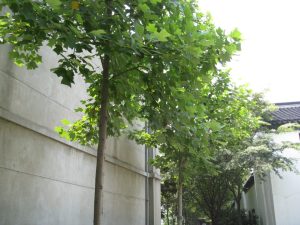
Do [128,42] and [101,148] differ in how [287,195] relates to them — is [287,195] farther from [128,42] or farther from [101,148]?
[128,42]

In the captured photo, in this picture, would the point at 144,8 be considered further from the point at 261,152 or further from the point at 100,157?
the point at 261,152

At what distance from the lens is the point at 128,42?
389 cm

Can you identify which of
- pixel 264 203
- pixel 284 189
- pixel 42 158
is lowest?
pixel 42 158

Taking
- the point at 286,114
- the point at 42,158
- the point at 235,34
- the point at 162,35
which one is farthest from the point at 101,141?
the point at 286,114

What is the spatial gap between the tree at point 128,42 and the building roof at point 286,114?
1779 centimetres

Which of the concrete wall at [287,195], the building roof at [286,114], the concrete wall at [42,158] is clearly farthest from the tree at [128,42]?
the building roof at [286,114]

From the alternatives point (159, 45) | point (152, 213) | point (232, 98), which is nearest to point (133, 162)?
point (152, 213)

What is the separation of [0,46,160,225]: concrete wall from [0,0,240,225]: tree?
136 centimetres

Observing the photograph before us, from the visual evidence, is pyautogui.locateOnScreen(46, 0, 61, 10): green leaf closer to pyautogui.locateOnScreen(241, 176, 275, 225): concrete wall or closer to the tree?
the tree

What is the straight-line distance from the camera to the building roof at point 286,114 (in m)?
21.5

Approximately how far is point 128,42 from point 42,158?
155 inches

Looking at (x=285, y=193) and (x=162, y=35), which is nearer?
(x=162, y=35)

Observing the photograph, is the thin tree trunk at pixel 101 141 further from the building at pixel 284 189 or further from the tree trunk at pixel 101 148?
the building at pixel 284 189

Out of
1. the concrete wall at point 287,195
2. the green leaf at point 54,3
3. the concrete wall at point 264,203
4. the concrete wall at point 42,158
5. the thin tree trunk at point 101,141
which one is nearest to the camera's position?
the green leaf at point 54,3
